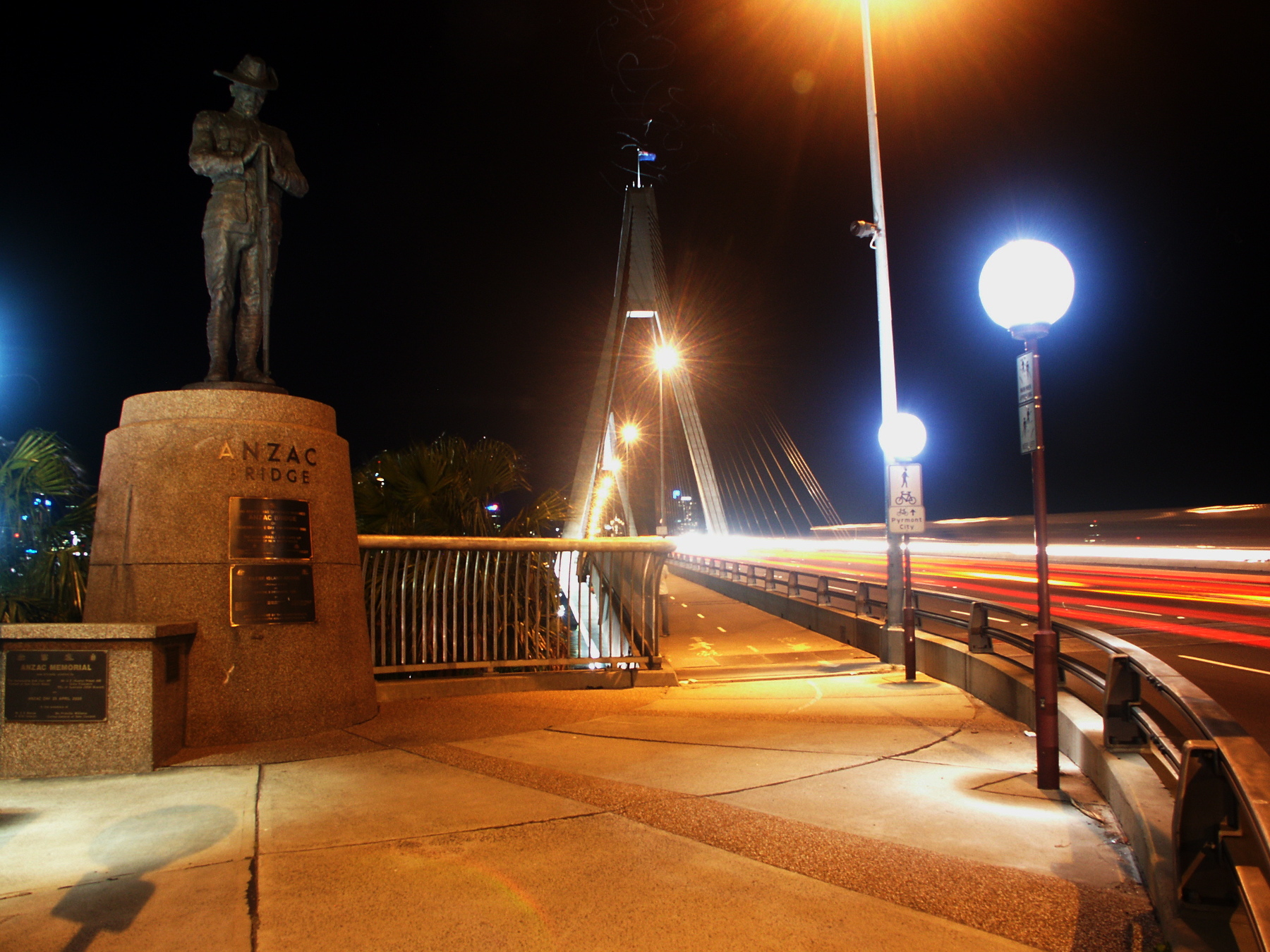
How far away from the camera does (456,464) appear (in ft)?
38.4

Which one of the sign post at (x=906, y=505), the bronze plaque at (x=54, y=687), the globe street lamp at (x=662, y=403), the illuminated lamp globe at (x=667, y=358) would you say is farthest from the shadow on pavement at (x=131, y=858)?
the illuminated lamp globe at (x=667, y=358)

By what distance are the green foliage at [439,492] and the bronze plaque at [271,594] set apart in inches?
141

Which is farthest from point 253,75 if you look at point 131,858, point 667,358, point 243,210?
point 667,358

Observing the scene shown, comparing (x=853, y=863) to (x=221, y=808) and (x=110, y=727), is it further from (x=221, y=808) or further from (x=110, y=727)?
(x=110, y=727)

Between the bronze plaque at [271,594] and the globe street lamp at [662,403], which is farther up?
the globe street lamp at [662,403]

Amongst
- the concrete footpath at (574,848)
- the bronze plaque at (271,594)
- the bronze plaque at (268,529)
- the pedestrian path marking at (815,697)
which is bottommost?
the pedestrian path marking at (815,697)

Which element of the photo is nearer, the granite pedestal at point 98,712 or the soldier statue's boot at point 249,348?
the granite pedestal at point 98,712

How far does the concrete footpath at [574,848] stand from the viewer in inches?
141

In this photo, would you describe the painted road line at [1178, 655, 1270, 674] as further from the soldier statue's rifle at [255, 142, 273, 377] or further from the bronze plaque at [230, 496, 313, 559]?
the soldier statue's rifle at [255, 142, 273, 377]

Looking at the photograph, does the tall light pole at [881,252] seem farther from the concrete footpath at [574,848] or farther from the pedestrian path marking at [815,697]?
the concrete footpath at [574,848]

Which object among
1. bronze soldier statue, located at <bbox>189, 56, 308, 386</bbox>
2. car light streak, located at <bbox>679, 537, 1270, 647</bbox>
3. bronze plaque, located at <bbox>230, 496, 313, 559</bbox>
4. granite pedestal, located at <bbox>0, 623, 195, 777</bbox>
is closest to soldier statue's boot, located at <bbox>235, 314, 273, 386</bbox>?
bronze soldier statue, located at <bbox>189, 56, 308, 386</bbox>

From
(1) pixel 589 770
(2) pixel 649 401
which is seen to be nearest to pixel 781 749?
(1) pixel 589 770

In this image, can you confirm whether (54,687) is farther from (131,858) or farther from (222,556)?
(131,858)

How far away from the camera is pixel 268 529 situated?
728 centimetres
